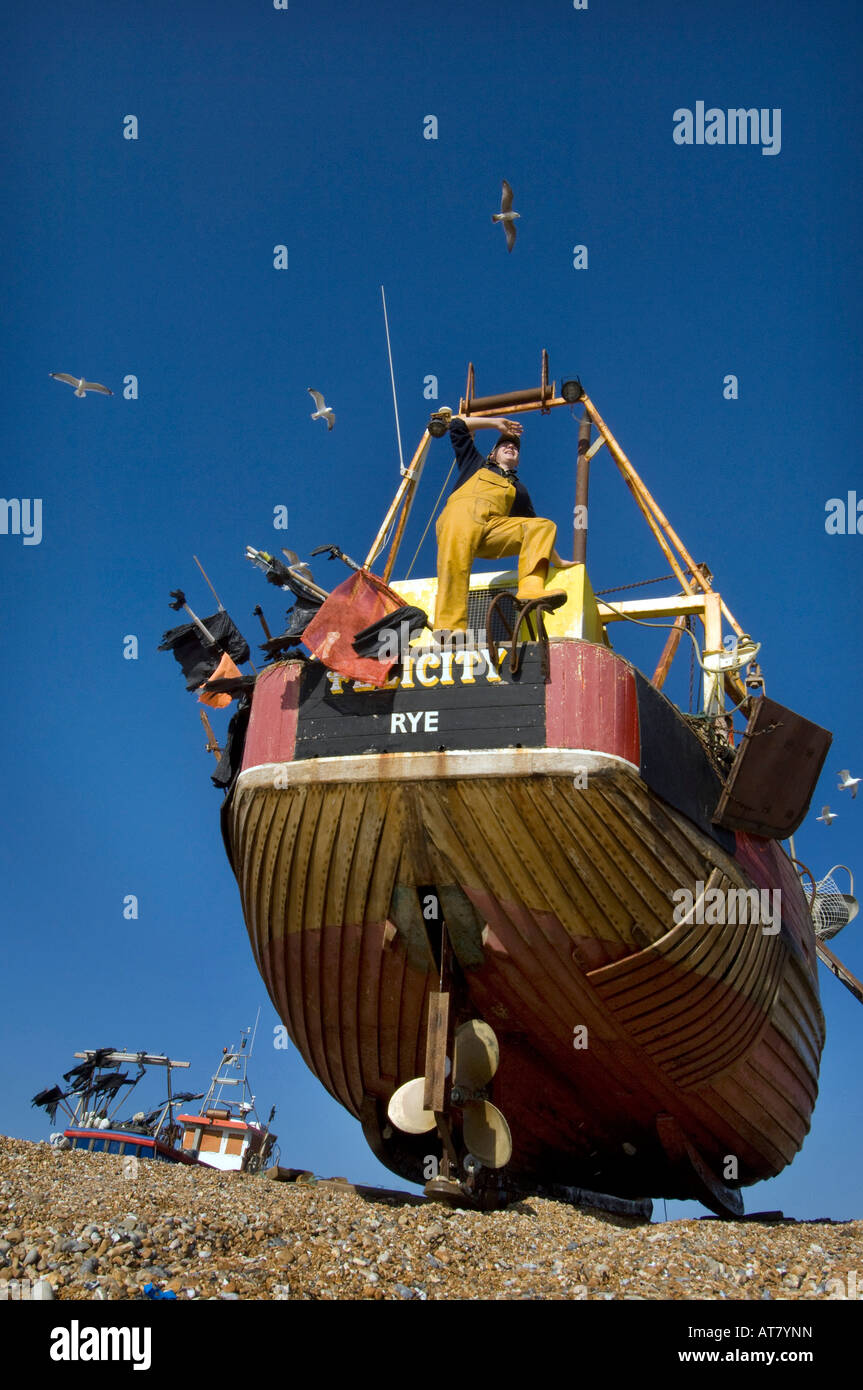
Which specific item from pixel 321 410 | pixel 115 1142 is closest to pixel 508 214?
pixel 321 410

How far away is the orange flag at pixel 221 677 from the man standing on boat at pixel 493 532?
6.35ft

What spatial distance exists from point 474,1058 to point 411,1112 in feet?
2.09

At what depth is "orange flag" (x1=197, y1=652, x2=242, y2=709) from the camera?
8.96m

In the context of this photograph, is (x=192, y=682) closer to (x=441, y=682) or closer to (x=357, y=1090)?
(x=441, y=682)

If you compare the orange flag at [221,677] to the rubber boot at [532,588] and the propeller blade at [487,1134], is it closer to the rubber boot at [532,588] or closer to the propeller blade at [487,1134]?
the rubber boot at [532,588]

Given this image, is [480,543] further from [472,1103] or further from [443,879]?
[472,1103]

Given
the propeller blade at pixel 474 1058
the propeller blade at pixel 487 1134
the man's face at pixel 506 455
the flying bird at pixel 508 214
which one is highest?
A: the flying bird at pixel 508 214

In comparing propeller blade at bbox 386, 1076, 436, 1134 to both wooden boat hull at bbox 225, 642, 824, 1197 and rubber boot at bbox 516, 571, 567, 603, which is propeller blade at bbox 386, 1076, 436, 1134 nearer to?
wooden boat hull at bbox 225, 642, 824, 1197

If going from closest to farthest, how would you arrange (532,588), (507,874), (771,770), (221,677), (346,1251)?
(346,1251) → (507,874) → (532,588) → (771,770) → (221,677)

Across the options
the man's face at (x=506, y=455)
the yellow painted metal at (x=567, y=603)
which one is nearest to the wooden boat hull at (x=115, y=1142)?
the yellow painted metal at (x=567, y=603)

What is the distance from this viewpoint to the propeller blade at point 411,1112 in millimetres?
7863

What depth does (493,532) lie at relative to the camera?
8.85 metres
